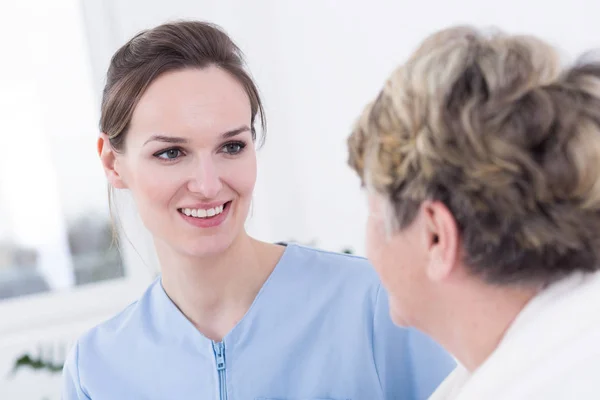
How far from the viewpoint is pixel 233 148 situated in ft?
4.28

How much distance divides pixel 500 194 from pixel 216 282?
0.76 m

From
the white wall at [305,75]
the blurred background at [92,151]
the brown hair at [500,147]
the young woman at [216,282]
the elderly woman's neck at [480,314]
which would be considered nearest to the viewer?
the brown hair at [500,147]

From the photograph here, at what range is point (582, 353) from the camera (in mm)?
730

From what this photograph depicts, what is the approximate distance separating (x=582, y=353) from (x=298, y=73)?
240 centimetres

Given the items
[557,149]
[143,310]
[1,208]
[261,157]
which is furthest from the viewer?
[261,157]

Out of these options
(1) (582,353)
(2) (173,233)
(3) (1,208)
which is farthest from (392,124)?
(3) (1,208)

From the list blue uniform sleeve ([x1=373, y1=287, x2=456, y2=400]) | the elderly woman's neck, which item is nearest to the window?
blue uniform sleeve ([x1=373, y1=287, x2=456, y2=400])

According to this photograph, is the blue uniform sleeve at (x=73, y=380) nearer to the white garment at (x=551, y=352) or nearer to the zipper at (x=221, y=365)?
the zipper at (x=221, y=365)

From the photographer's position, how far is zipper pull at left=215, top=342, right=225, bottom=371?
1300 mm

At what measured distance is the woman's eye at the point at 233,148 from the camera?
1296 mm

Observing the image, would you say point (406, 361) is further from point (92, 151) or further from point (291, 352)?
point (92, 151)

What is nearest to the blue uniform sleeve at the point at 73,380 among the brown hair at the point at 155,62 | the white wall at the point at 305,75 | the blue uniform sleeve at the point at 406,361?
the brown hair at the point at 155,62

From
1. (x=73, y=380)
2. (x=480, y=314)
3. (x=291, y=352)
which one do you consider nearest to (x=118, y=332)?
(x=73, y=380)

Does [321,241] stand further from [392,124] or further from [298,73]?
[392,124]
